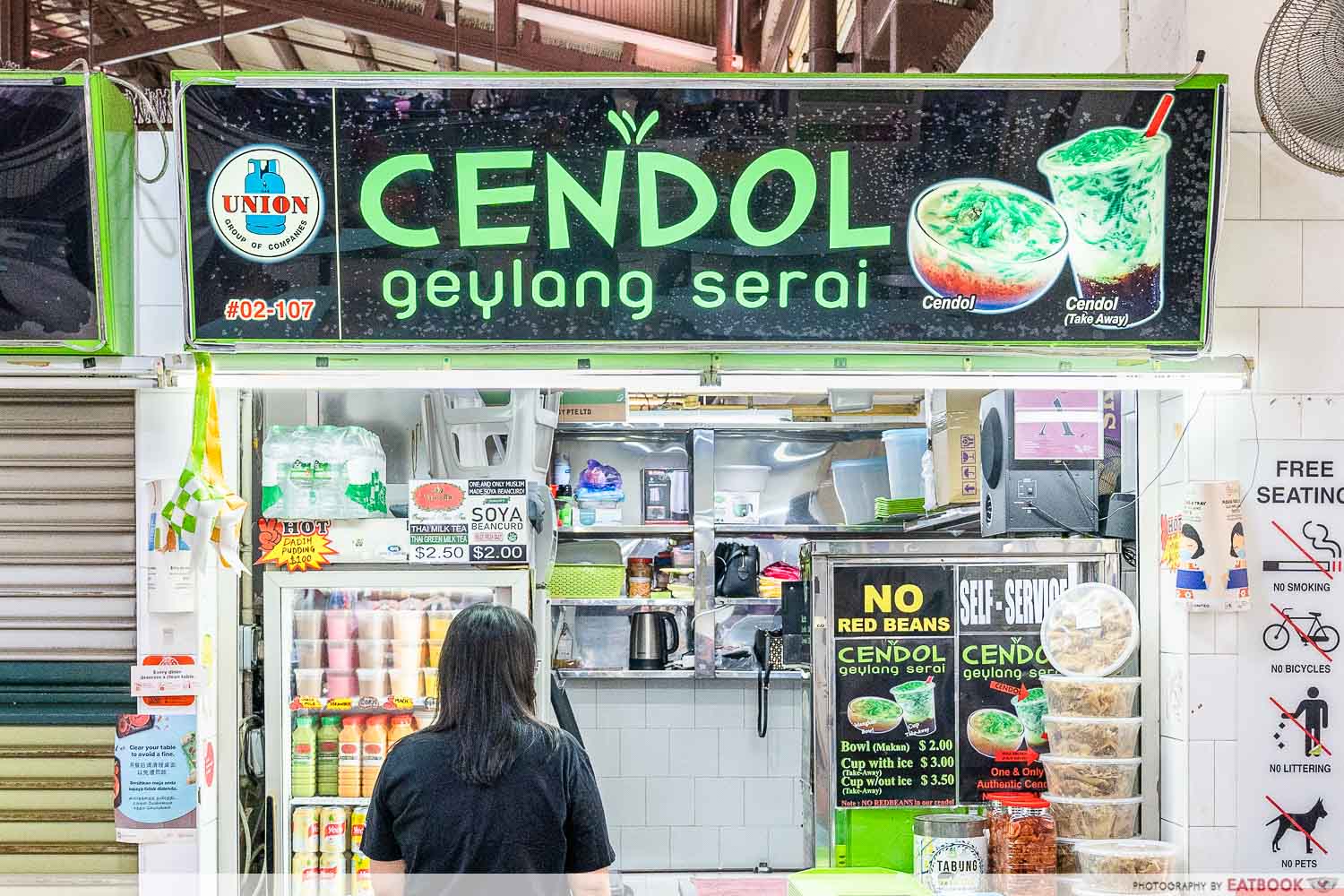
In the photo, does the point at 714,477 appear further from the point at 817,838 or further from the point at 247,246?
the point at 247,246

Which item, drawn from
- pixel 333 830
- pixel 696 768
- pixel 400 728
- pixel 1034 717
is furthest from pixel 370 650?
pixel 696 768

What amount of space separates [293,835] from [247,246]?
297 cm

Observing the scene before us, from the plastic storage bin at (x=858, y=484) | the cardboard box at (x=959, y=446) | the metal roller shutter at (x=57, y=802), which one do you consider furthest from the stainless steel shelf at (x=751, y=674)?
the metal roller shutter at (x=57, y=802)

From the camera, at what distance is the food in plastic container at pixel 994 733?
482 centimetres

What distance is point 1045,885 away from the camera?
4332 millimetres

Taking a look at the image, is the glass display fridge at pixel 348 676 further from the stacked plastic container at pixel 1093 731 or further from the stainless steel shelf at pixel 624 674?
the stainless steel shelf at pixel 624 674

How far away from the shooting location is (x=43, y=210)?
4008 mm

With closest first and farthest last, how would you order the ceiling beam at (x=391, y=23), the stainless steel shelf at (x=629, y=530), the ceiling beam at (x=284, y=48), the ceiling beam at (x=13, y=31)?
the ceiling beam at (x=13, y=31) → the ceiling beam at (x=391, y=23) → the stainless steel shelf at (x=629, y=530) → the ceiling beam at (x=284, y=48)

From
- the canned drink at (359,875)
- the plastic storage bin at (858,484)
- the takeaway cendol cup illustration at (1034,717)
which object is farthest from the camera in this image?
the plastic storage bin at (858,484)

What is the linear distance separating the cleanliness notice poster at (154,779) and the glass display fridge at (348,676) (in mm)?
1190

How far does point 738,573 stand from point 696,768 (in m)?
1.31

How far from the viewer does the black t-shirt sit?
336 cm

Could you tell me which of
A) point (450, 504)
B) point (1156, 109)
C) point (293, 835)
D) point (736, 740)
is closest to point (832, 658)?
point (450, 504)

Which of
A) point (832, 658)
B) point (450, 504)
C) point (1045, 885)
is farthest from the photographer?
point (450, 504)
